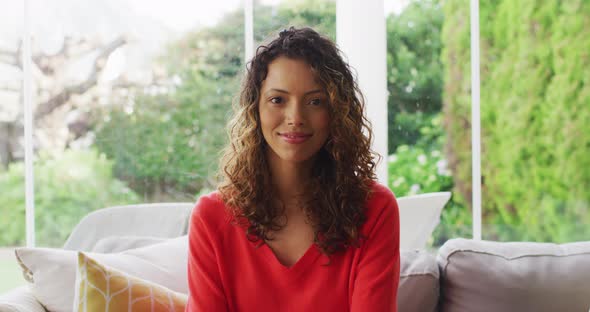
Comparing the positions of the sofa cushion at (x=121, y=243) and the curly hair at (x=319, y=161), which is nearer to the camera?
the curly hair at (x=319, y=161)

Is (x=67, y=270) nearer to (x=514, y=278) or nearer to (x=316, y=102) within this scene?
(x=316, y=102)

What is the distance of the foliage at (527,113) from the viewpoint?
14.4 ft

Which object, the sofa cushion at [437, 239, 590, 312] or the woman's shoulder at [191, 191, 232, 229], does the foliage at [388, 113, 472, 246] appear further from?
the woman's shoulder at [191, 191, 232, 229]

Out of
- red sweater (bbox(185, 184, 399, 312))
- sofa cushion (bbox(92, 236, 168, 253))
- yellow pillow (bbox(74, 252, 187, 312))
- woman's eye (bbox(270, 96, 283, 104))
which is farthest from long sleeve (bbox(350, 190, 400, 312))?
sofa cushion (bbox(92, 236, 168, 253))

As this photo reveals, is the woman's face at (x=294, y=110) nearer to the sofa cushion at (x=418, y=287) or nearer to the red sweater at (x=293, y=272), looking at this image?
the red sweater at (x=293, y=272)

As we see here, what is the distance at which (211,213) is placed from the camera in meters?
1.82

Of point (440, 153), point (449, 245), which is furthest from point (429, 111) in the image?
point (449, 245)

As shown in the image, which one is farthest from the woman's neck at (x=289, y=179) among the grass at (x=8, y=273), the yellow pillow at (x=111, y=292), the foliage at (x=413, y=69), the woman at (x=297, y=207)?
the grass at (x=8, y=273)

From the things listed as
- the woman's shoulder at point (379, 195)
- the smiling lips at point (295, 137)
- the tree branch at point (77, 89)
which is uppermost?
the tree branch at point (77, 89)

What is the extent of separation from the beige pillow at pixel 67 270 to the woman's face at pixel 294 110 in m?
0.59

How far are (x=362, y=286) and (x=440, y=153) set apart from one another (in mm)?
2947

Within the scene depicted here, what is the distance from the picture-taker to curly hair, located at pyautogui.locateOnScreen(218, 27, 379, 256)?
5.68 feet

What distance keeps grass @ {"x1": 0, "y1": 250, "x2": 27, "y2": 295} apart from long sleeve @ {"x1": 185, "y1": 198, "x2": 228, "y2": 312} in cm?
266

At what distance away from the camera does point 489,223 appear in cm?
448
